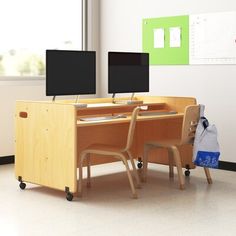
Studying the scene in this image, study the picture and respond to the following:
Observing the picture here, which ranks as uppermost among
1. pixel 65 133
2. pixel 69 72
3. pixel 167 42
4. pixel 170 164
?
pixel 167 42

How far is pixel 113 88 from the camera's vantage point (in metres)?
4.88

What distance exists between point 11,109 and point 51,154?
1738 millimetres

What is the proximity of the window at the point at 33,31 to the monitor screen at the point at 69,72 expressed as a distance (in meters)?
1.58

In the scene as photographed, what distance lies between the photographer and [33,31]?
6098 mm

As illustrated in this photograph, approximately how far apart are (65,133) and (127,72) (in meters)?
1.13

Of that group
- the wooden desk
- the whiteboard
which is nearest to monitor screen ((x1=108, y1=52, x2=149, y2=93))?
the wooden desk

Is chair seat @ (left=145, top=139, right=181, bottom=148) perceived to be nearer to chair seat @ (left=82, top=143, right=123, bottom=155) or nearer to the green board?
chair seat @ (left=82, top=143, right=123, bottom=155)

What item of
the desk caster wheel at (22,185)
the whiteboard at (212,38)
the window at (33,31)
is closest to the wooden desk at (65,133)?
the desk caster wheel at (22,185)

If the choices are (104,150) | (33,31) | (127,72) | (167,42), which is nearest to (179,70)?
(167,42)

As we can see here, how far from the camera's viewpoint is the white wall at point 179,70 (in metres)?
5.50

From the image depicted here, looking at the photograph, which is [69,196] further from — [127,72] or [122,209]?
[127,72]

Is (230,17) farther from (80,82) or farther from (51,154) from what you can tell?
(51,154)

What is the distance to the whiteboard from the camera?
541 cm

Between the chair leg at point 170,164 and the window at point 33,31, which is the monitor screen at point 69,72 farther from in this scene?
the window at point 33,31
